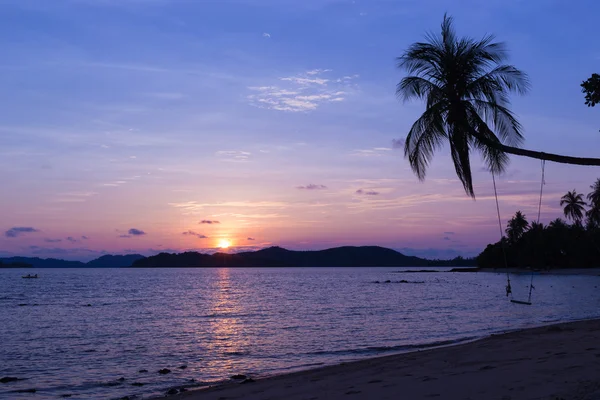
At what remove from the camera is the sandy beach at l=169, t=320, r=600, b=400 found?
9.77 meters

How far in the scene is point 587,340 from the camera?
57.7 feet

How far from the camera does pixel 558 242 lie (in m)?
130

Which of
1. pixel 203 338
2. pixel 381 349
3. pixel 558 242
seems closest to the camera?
pixel 381 349

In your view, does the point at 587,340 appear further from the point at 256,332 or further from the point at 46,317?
the point at 46,317

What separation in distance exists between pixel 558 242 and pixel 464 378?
132867mm

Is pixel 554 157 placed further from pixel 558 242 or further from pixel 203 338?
pixel 558 242

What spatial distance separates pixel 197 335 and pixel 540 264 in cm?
12748

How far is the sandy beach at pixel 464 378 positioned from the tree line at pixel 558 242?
94.0m

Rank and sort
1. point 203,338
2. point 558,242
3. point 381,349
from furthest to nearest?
point 558,242
point 203,338
point 381,349

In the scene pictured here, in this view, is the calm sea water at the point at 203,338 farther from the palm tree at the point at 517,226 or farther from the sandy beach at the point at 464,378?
the palm tree at the point at 517,226

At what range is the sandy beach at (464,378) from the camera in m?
9.77

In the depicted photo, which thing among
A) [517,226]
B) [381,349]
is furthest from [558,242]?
[381,349]

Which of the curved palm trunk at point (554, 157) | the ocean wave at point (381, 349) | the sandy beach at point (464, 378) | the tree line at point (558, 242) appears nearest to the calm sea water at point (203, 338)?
the ocean wave at point (381, 349)

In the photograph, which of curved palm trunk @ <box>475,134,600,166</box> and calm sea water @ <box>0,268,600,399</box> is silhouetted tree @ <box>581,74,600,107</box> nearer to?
curved palm trunk @ <box>475,134,600,166</box>
